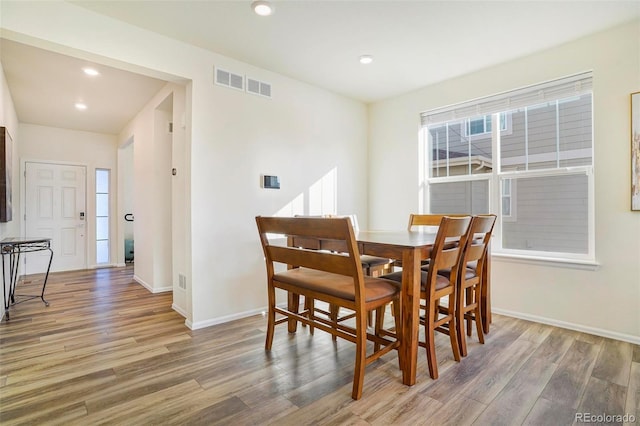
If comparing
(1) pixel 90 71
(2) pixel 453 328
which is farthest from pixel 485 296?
(1) pixel 90 71

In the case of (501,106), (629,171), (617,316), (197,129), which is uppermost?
(501,106)

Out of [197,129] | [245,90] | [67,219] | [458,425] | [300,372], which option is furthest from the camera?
[67,219]

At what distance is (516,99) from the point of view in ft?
10.3

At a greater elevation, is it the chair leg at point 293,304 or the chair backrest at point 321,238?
the chair backrest at point 321,238

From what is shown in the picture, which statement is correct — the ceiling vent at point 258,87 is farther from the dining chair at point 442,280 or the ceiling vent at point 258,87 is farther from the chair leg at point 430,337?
the chair leg at point 430,337

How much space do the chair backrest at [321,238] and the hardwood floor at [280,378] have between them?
67 centimetres

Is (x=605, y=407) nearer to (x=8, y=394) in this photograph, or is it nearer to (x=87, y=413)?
(x=87, y=413)

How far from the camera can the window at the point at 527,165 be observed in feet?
9.26

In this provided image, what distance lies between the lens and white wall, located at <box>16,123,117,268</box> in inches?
205

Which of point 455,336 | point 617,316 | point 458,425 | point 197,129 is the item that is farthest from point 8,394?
point 617,316

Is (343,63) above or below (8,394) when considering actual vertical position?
above

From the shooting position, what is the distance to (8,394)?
1770 millimetres

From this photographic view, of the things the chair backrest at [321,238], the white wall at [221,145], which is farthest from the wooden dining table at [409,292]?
the white wall at [221,145]

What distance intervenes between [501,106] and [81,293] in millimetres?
5227
